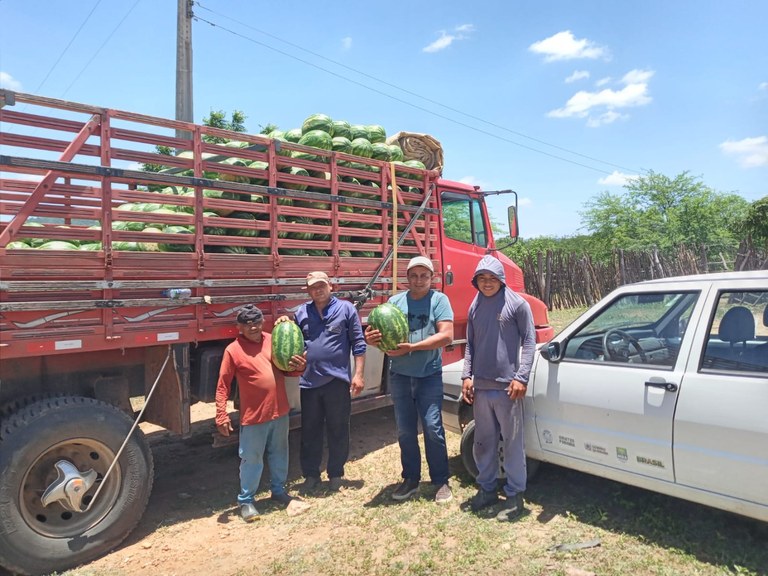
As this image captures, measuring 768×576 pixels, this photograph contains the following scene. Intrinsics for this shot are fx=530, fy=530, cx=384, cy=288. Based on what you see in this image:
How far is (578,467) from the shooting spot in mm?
3822

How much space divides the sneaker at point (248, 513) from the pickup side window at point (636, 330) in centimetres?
272

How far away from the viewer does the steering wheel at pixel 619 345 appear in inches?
147

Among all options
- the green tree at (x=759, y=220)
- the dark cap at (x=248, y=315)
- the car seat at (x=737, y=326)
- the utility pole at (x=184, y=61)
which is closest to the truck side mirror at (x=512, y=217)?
the car seat at (x=737, y=326)

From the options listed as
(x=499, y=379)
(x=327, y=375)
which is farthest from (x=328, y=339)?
(x=499, y=379)

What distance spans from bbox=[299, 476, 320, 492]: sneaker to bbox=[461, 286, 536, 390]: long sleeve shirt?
181cm

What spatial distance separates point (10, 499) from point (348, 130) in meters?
4.43

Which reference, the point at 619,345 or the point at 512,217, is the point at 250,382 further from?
the point at 512,217

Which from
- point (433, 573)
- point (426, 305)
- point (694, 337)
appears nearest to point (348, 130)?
point (426, 305)

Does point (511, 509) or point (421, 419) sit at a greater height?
point (421, 419)

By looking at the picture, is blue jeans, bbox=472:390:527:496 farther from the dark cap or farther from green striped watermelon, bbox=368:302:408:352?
the dark cap

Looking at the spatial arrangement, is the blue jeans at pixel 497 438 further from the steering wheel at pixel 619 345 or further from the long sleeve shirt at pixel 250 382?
the long sleeve shirt at pixel 250 382

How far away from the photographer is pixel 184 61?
10.3 m

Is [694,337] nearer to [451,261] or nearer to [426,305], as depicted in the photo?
[426,305]

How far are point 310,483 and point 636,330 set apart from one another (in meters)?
3.04
